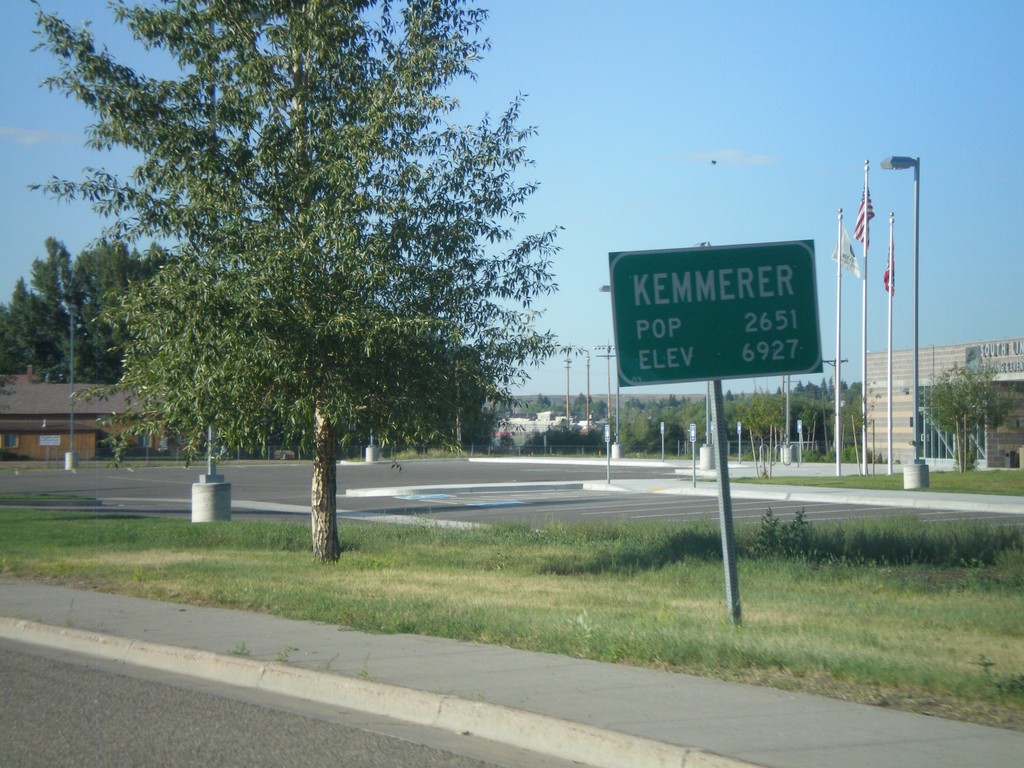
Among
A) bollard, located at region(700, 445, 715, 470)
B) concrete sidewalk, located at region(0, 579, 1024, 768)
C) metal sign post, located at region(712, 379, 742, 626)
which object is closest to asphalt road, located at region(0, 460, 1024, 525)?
bollard, located at region(700, 445, 715, 470)

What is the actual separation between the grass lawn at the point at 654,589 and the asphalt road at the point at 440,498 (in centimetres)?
357

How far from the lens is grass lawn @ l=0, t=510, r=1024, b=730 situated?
7.92m

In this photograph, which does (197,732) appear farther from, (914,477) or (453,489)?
(453,489)

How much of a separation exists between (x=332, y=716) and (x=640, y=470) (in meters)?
45.5

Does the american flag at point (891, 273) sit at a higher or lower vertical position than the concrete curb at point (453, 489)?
higher

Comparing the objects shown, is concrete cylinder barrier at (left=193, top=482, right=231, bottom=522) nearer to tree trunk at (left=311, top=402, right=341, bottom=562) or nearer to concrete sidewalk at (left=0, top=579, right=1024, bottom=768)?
tree trunk at (left=311, top=402, right=341, bottom=562)

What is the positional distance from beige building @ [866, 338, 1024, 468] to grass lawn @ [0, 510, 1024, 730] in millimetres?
30143

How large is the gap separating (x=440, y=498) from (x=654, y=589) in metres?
21.7

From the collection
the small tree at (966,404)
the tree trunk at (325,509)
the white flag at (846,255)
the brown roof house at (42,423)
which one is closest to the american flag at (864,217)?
the white flag at (846,255)

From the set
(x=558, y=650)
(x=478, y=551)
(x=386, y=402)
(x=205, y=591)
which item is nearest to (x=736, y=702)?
(x=558, y=650)

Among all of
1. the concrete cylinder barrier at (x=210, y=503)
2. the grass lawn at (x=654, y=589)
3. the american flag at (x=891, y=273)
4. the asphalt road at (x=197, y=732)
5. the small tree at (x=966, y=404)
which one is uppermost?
the american flag at (x=891, y=273)

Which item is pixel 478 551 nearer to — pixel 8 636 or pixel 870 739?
pixel 8 636

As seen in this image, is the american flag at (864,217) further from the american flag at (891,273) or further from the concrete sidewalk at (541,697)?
the concrete sidewalk at (541,697)

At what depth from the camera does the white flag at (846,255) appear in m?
38.7
